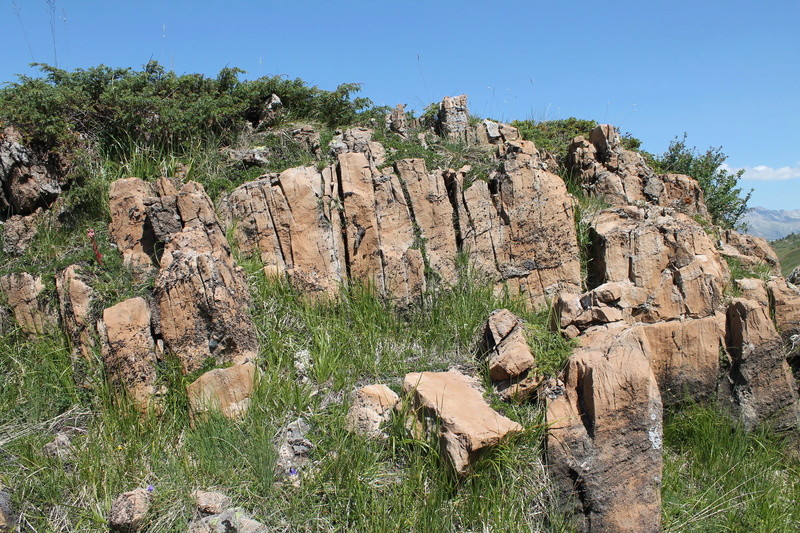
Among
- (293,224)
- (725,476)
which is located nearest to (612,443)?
(725,476)

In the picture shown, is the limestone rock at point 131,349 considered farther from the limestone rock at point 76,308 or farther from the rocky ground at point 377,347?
the limestone rock at point 76,308

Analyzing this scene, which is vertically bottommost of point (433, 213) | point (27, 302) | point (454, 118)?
point (27, 302)

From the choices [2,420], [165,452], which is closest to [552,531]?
[165,452]

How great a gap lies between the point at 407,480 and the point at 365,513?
357 mm

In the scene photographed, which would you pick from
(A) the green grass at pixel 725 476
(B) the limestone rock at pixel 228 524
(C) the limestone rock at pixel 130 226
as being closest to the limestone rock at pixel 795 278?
(A) the green grass at pixel 725 476

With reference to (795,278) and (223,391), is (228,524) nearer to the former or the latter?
(223,391)

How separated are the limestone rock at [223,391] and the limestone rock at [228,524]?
81cm

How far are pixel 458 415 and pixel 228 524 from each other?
164cm

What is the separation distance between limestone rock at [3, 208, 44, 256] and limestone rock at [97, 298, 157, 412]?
1.83 metres

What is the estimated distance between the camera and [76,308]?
5047 mm

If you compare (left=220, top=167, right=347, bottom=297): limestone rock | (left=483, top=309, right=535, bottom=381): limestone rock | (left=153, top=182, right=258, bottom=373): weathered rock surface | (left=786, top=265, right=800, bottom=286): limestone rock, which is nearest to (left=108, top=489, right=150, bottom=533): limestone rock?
(left=153, top=182, right=258, bottom=373): weathered rock surface

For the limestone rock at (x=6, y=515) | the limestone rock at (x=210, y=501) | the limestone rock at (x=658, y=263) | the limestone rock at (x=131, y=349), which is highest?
the limestone rock at (x=658, y=263)

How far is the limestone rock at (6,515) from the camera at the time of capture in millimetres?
3803

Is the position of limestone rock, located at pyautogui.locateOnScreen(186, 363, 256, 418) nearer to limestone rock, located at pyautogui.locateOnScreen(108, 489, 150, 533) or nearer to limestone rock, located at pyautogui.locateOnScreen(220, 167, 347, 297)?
limestone rock, located at pyautogui.locateOnScreen(108, 489, 150, 533)
